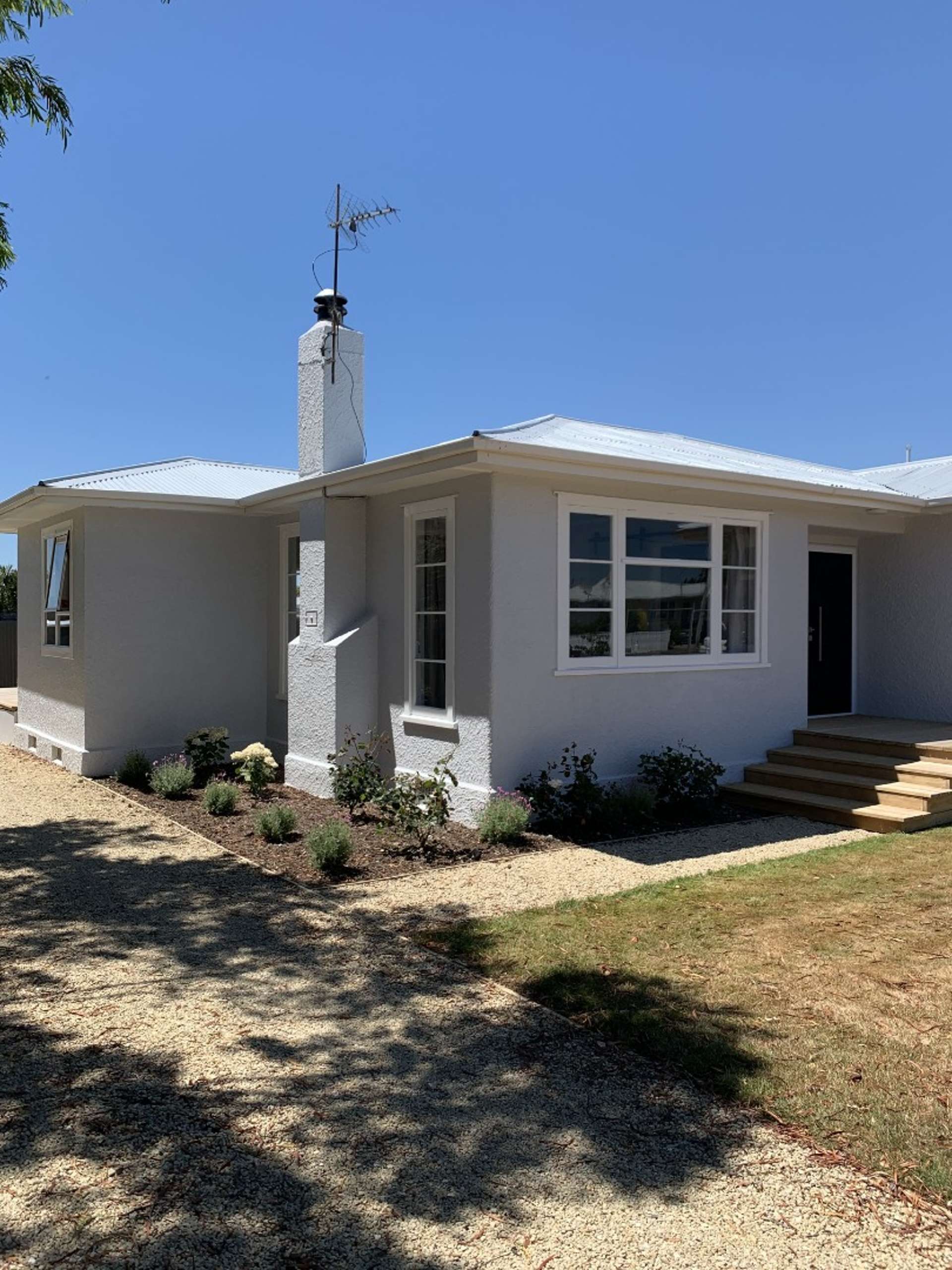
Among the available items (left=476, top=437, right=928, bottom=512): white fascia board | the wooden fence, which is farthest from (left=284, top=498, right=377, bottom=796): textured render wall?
the wooden fence

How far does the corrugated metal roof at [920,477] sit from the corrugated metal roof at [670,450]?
0.58ft

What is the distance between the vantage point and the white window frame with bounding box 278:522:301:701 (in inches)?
451

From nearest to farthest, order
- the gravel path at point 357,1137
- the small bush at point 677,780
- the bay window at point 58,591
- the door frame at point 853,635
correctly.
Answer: the gravel path at point 357,1137 → the small bush at point 677,780 → the bay window at point 58,591 → the door frame at point 853,635

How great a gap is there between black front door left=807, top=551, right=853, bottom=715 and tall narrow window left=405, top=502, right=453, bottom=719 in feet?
16.8

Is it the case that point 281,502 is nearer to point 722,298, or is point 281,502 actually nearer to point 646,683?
point 646,683

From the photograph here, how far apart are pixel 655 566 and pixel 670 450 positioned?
5.86 ft

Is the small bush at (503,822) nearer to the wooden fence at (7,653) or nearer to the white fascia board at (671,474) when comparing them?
the white fascia board at (671,474)

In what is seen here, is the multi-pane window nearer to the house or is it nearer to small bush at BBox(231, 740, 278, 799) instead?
the house

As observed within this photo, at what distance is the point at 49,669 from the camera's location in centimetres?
1212

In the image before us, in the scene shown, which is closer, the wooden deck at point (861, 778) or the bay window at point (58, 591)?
the wooden deck at point (861, 778)

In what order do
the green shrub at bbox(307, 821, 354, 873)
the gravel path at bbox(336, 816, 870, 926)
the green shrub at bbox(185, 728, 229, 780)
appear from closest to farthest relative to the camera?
the gravel path at bbox(336, 816, 870, 926) < the green shrub at bbox(307, 821, 354, 873) < the green shrub at bbox(185, 728, 229, 780)

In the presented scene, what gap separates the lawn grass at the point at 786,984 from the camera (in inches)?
132

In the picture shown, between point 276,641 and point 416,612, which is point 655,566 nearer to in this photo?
point 416,612

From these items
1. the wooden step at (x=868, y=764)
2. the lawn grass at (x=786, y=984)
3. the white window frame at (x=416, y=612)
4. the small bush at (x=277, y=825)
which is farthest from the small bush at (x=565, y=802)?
the wooden step at (x=868, y=764)
